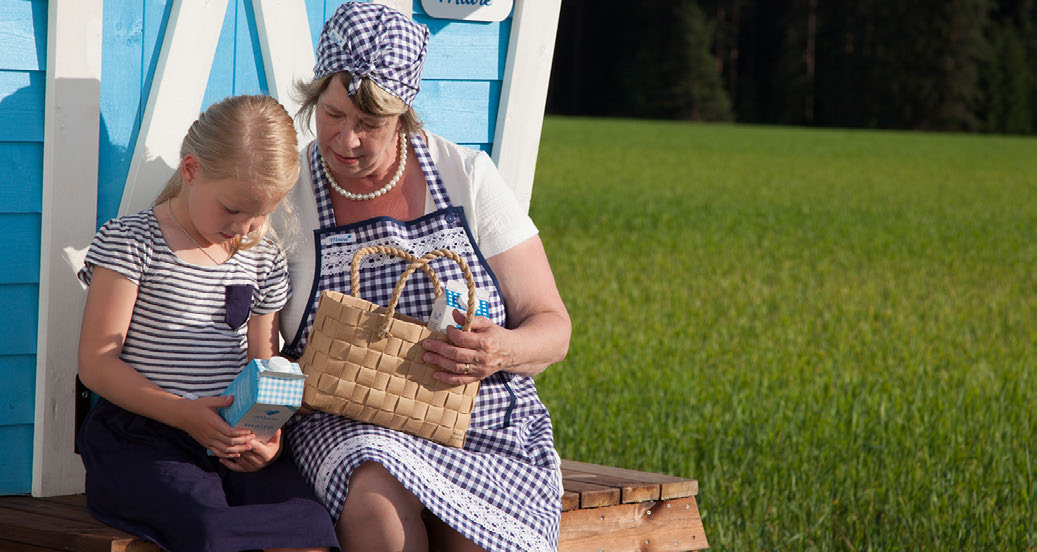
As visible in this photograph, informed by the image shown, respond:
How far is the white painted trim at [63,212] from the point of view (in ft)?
10.4

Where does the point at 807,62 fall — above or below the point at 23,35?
above

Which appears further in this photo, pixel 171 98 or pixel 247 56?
pixel 247 56

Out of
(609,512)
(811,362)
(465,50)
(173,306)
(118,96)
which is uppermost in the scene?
(465,50)

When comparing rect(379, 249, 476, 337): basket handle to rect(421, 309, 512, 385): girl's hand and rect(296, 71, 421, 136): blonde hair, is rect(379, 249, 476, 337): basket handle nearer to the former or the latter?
rect(421, 309, 512, 385): girl's hand

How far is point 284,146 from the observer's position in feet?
9.50

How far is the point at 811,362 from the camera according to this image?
830 cm

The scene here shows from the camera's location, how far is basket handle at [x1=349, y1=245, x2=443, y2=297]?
2.95 metres

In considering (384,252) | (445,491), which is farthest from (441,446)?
(384,252)

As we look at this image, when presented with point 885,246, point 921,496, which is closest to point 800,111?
point 885,246

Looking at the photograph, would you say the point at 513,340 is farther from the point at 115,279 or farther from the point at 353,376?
the point at 115,279

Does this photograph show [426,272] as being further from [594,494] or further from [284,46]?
[284,46]

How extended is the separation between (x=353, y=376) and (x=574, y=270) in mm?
9824

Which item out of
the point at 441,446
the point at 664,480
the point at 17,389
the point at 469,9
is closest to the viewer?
the point at 441,446

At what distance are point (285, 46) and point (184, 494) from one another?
4.65ft
